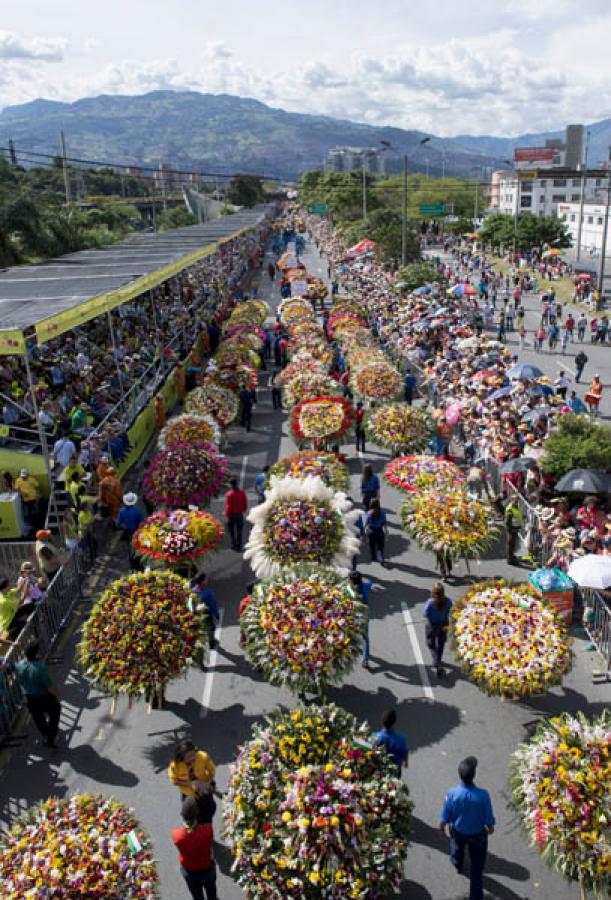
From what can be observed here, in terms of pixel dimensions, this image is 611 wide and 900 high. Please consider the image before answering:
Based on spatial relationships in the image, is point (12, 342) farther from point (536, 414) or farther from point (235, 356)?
point (536, 414)

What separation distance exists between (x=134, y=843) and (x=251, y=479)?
1183 cm

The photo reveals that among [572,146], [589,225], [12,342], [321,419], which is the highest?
[572,146]

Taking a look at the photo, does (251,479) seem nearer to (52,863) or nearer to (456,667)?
(456,667)

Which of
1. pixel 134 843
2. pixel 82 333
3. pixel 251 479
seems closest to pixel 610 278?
pixel 82 333

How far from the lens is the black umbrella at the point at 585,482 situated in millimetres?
12156

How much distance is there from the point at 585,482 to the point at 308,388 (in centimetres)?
784

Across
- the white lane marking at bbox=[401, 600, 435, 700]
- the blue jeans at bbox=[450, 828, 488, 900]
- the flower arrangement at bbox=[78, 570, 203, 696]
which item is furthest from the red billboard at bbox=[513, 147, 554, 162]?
the blue jeans at bbox=[450, 828, 488, 900]

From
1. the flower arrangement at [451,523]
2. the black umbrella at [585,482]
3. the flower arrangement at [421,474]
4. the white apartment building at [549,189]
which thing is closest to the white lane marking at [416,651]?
the flower arrangement at [451,523]

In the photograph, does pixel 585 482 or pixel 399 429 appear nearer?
pixel 585 482

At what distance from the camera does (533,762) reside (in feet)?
21.4

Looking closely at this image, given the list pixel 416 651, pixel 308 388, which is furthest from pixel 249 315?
Answer: pixel 416 651

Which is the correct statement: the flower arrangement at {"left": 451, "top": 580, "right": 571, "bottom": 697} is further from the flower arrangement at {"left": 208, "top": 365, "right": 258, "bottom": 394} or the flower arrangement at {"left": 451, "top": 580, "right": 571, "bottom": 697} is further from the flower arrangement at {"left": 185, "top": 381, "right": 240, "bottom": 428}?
the flower arrangement at {"left": 208, "top": 365, "right": 258, "bottom": 394}

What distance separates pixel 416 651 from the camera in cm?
1049

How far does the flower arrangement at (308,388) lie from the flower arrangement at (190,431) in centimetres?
280
